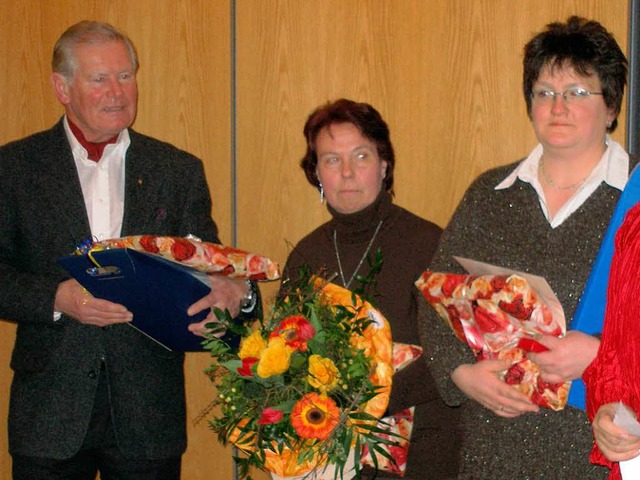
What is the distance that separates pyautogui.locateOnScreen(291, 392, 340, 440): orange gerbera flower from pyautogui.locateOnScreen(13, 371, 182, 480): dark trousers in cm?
92

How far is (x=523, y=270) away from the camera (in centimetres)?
215

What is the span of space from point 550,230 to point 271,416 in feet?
2.58

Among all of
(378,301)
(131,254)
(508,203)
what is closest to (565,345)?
(508,203)

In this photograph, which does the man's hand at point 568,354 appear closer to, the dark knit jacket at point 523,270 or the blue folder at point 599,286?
the blue folder at point 599,286

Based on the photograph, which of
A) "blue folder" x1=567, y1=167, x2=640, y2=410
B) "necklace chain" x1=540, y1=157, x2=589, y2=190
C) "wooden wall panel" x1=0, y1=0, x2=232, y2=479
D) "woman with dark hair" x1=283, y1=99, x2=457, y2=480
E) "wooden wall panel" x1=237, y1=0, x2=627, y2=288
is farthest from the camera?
"wooden wall panel" x1=0, y1=0, x2=232, y2=479

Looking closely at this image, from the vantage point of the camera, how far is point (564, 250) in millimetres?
2119

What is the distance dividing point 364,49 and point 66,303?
4.74 feet

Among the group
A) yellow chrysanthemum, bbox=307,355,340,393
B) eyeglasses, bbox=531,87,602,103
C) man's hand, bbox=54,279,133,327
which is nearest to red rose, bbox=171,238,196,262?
man's hand, bbox=54,279,133,327

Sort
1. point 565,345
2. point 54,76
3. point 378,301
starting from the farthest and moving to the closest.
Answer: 1. point 54,76
2. point 378,301
3. point 565,345

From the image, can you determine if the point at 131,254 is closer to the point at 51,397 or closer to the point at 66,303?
the point at 66,303

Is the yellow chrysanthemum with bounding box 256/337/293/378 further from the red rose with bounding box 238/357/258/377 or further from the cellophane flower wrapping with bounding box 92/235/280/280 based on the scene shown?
the cellophane flower wrapping with bounding box 92/235/280/280

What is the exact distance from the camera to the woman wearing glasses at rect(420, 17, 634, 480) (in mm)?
2094

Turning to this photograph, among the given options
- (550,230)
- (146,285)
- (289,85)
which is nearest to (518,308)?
(550,230)

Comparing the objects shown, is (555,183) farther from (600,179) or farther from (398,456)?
(398,456)
